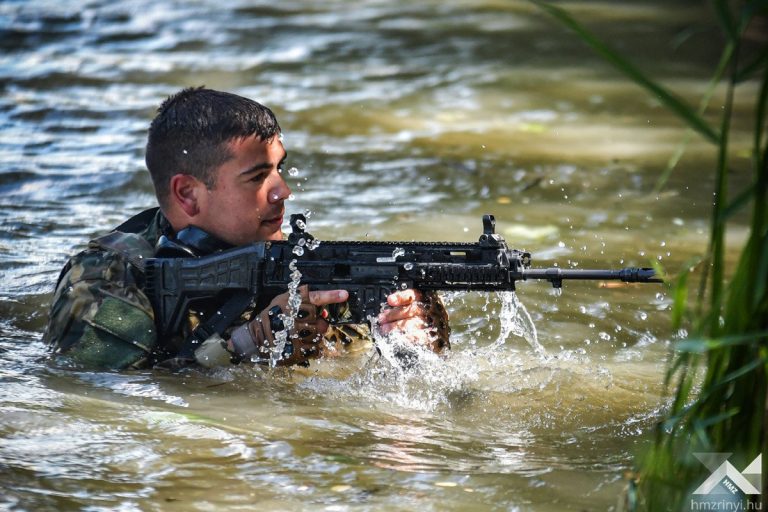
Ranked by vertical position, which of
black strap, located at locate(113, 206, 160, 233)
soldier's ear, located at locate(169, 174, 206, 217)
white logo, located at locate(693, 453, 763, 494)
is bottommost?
white logo, located at locate(693, 453, 763, 494)

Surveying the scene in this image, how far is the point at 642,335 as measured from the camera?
5.43 meters

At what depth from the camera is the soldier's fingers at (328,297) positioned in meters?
4.30

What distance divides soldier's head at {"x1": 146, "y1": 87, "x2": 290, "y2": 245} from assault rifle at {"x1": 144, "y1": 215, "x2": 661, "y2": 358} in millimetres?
254

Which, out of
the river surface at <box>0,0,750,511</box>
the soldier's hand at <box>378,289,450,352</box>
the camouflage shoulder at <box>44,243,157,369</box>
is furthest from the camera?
the camouflage shoulder at <box>44,243,157,369</box>

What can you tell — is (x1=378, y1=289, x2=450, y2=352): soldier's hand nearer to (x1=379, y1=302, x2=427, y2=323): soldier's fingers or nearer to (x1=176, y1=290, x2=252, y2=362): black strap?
(x1=379, y1=302, x2=427, y2=323): soldier's fingers

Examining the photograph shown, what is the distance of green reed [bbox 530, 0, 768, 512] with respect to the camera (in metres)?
2.49

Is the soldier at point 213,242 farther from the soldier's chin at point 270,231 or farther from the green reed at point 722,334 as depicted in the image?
the green reed at point 722,334

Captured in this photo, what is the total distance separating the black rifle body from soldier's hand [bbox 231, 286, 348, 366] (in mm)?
64

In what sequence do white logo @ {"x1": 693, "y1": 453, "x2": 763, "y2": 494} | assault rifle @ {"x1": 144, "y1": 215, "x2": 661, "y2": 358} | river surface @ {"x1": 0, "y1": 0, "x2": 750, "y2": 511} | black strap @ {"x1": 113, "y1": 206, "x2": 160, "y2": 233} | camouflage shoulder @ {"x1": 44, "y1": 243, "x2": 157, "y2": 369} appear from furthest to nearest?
black strap @ {"x1": 113, "y1": 206, "x2": 160, "y2": 233} < camouflage shoulder @ {"x1": 44, "y1": 243, "x2": 157, "y2": 369} < assault rifle @ {"x1": 144, "y1": 215, "x2": 661, "y2": 358} < river surface @ {"x1": 0, "y1": 0, "x2": 750, "y2": 511} < white logo @ {"x1": 693, "y1": 453, "x2": 763, "y2": 494}

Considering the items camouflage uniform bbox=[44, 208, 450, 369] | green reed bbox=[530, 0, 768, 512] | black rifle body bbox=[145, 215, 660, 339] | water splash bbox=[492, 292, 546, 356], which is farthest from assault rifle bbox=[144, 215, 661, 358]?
green reed bbox=[530, 0, 768, 512]

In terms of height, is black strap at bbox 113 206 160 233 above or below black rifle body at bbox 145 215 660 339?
above

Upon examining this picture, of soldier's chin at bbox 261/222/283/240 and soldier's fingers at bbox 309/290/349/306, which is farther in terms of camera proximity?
soldier's chin at bbox 261/222/283/240

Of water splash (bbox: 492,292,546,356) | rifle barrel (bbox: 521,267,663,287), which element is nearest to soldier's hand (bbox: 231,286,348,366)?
rifle barrel (bbox: 521,267,663,287)

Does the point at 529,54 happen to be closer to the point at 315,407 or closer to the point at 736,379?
the point at 315,407
